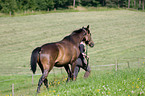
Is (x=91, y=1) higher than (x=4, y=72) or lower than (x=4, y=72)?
higher

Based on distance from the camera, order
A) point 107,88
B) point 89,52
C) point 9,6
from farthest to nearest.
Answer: point 9,6 → point 89,52 → point 107,88

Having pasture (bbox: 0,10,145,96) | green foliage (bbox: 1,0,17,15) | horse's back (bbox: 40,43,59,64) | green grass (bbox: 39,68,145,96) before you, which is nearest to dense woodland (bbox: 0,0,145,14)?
green foliage (bbox: 1,0,17,15)

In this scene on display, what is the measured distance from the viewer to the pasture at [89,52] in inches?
302

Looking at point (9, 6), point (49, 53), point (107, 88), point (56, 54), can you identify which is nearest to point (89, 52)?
point (56, 54)

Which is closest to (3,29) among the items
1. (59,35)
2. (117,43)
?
(59,35)

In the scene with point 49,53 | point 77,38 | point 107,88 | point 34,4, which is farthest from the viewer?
point 34,4

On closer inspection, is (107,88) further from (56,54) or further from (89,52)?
(89,52)

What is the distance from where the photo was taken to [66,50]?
8891mm

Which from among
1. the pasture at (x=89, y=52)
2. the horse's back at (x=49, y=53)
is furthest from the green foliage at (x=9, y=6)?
the horse's back at (x=49, y=53)

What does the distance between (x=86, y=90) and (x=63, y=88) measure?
805mm

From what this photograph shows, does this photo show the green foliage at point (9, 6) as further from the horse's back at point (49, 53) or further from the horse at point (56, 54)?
the horse's back at point (49, 53)

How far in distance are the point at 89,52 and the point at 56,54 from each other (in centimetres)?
1927

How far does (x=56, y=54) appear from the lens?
843 cm

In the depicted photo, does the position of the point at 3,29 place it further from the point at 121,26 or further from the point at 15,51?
the point at 121,26
